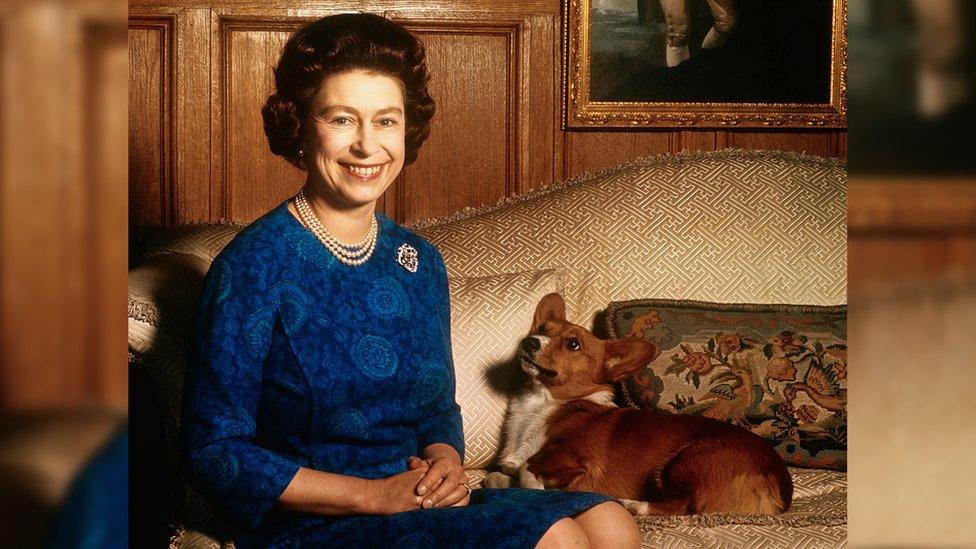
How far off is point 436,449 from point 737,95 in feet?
4.64

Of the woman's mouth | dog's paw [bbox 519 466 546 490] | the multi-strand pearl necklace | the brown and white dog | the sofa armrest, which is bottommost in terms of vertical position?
dog's paw [bbox 519 466 546 490]

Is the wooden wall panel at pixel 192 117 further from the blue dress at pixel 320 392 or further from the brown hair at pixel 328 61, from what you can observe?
the blue dress at pixel 320 392

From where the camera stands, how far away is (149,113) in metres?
2.24

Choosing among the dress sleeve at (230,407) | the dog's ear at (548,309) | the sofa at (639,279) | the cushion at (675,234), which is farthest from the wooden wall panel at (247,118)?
the dress sleeve at (230,407)

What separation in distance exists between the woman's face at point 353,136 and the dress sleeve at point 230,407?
0.71 feet

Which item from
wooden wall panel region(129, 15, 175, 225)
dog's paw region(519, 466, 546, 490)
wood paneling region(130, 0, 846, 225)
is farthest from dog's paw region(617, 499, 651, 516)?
wooden wall panel region(129, 15, 175, 225)

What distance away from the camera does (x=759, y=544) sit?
146 cm

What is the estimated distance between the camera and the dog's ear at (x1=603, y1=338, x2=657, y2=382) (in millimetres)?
1689

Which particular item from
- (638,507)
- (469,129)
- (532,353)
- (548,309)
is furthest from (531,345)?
(469,129)

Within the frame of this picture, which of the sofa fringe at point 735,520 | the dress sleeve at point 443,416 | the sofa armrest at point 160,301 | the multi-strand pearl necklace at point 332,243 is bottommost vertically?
the sofa fringe at point 735,520

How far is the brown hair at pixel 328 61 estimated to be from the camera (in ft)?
4.35
